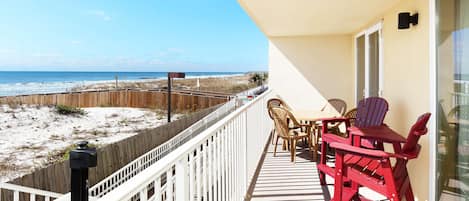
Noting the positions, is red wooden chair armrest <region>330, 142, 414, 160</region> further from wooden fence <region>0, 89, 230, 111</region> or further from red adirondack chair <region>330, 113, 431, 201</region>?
wooden fence <region>0, 89, 230, 111</region>

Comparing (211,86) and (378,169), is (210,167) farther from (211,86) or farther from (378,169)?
Answer: (211,86)

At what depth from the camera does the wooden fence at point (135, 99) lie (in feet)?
59.0

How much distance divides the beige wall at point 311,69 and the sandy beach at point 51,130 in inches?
296

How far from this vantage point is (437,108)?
267cm

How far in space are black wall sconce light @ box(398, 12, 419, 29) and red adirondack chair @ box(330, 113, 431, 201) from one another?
3.61 feet

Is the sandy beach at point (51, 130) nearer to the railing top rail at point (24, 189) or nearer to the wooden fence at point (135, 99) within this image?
the wooden fence at point (135, 99)

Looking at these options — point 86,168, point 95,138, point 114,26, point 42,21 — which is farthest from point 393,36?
point 114,26

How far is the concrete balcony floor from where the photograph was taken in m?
3.37

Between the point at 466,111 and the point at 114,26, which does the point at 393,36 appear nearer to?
the point at 466,111

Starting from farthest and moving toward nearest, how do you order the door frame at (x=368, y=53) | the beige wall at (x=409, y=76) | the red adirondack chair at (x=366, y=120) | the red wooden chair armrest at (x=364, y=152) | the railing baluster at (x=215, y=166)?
the door frame at (x=368, y=53)
the red adirondack chair at (x=366, y=120)
the beige wall at (x=409, y=76)
the red wooden chair armrest at (x=364, y=152)
the railing baluster at (x=215, y=166)

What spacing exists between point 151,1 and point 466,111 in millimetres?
41951

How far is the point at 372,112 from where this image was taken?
3.91 meters

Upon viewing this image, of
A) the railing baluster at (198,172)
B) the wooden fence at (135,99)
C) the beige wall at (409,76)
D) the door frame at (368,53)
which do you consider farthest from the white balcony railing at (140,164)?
the wooden fence at (135,99)

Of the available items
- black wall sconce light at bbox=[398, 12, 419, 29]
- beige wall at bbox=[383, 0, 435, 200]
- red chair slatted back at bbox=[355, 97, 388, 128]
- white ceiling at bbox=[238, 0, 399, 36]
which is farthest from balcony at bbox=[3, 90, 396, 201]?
black wall sconce light at bbox=[398, 12, 419, 29]
